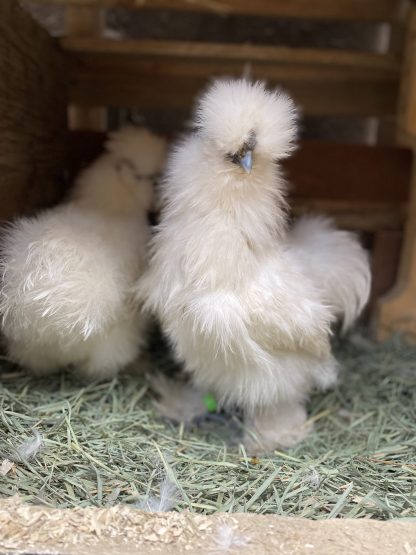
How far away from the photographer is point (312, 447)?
1.58 metres

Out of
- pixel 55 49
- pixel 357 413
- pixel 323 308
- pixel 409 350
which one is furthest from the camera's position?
pixel 409 350

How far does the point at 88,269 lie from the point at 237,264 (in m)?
0.37

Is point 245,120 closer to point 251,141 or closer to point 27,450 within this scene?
point 251,141

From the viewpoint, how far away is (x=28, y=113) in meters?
1.60

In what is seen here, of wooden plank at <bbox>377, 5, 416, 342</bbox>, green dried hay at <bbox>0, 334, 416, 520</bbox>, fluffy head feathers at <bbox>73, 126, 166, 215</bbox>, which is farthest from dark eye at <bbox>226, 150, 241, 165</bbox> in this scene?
wooden plank at <bbox>377, 5, 416, 342</bbox>

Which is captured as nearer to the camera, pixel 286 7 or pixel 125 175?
pixel 125 175

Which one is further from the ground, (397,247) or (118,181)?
Result: (118,181)

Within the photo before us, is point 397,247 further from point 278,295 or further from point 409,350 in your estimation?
point 278,295

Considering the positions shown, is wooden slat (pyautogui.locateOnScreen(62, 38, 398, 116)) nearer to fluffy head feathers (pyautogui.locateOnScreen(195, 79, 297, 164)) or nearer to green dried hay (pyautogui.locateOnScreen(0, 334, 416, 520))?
fluffy head feathers (pyautogui.locateOnScreen(195, 79, 297, 164))

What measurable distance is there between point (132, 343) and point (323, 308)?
573mm

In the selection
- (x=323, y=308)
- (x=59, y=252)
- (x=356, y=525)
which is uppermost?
(x=59, y=252)

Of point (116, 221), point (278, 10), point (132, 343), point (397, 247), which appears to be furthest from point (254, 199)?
point (397, 247)

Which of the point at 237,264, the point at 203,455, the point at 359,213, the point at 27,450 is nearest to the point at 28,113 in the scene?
the point at 237,264

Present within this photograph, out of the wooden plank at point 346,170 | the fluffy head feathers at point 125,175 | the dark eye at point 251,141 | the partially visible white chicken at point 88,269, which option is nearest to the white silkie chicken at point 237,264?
the dark eye at point 251,141
